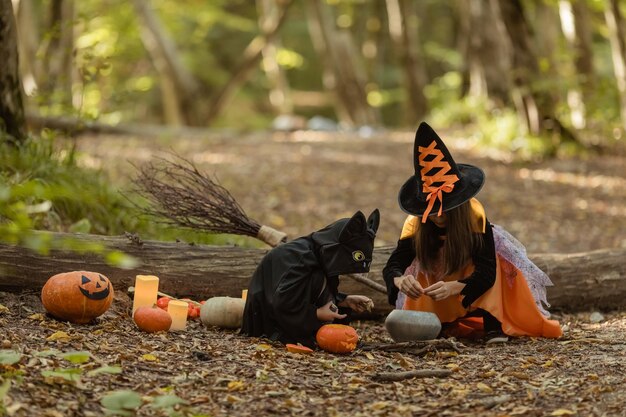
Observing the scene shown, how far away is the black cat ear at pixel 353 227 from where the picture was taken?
449 cm

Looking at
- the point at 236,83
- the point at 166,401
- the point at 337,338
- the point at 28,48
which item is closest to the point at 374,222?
the point at 337,338

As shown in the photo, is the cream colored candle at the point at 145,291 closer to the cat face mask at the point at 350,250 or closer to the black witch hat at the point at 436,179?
the cat face mask at the point at 350,250

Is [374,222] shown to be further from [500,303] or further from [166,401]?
[166,401]

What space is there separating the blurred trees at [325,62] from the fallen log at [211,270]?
2.28 meters

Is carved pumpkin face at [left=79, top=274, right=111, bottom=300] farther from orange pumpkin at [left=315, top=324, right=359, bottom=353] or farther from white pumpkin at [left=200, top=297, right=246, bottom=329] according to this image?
orange pumpkin at [left=315, top=324, right=359, bottom=353]

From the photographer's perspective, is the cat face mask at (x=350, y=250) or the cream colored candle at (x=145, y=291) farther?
the cream colored candle at (x=145, y=291)

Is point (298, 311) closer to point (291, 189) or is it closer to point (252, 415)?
point (252, 415)

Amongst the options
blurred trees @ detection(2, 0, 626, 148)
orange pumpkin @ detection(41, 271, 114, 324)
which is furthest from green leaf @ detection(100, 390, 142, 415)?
blurred trees @ detection(2, 0, 626, 148)

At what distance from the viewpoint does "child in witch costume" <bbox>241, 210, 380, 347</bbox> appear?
451 centimetres

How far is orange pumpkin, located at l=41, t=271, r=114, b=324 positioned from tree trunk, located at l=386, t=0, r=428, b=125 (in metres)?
17.2

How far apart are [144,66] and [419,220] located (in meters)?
26.0

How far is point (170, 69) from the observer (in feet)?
57.0

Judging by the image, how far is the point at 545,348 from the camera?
15.4ft

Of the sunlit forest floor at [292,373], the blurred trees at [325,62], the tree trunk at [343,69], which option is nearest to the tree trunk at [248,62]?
the blurred trees at [325,62]
